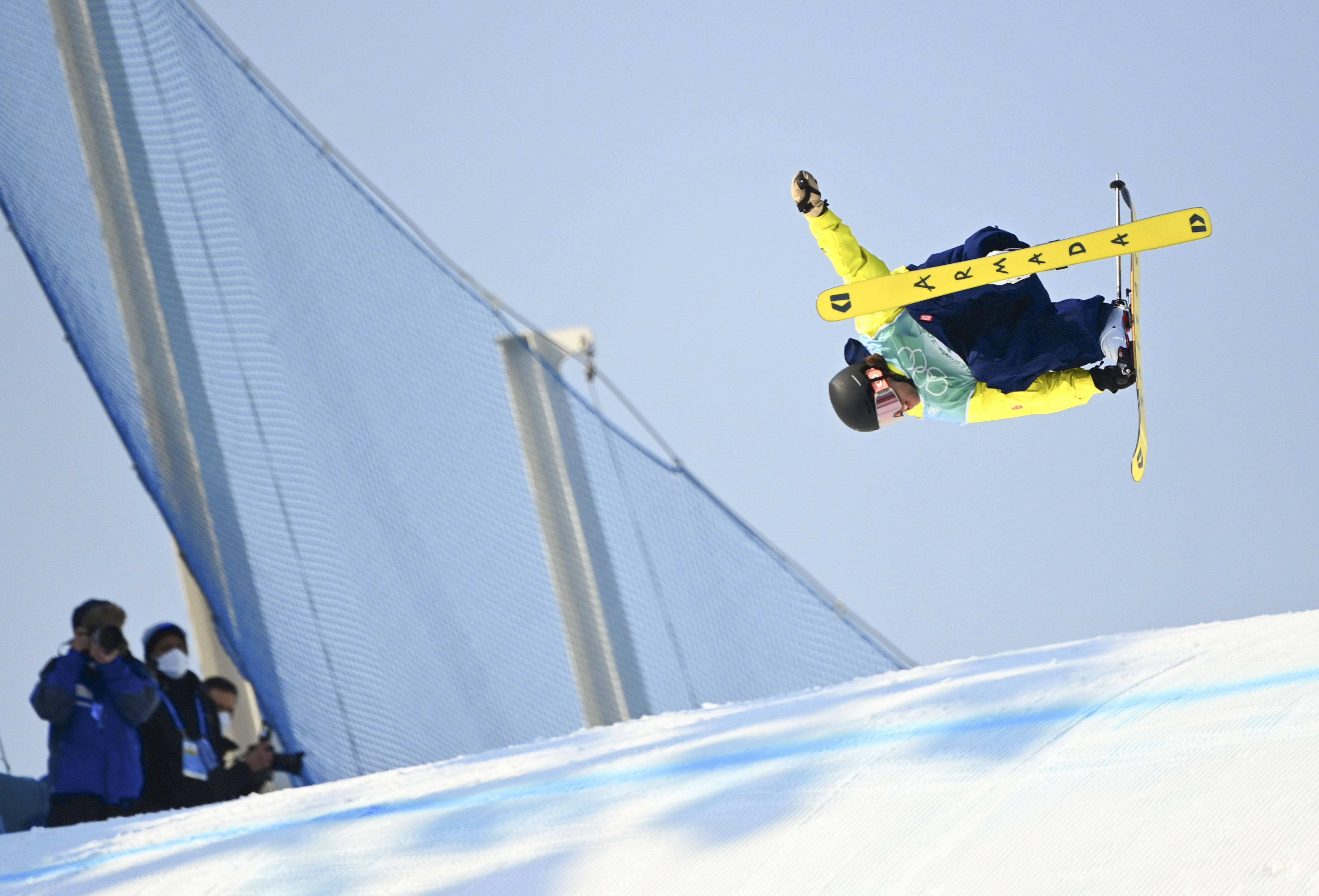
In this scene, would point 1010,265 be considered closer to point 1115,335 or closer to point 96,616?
point 1115,335

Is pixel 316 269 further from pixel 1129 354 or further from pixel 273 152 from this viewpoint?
pixel 1129 354

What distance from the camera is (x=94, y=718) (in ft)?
11.9

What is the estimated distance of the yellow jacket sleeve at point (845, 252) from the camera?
2.83 m

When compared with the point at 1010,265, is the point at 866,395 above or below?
below

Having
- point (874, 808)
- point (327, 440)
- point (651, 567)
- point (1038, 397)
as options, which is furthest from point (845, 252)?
point (327, 440)

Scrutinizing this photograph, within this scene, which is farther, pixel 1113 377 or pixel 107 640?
pixel 107 640

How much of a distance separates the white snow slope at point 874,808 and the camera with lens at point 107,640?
52 centimetres

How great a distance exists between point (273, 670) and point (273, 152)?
1.69 m

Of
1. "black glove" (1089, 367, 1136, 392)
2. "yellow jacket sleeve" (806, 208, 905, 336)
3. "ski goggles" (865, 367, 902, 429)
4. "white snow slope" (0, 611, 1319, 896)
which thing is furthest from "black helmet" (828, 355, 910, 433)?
"white snow slope" (0, 611, 1319, 896)

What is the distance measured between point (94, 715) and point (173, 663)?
40 centimetres

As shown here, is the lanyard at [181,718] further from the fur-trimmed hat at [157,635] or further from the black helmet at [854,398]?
the black helmet at [854,398]

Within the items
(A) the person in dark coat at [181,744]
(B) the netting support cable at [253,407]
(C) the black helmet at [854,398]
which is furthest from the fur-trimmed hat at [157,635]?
(C) the black helmet at [854,398]

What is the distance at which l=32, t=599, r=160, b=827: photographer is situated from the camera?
3625mm

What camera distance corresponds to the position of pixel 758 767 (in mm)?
2600
